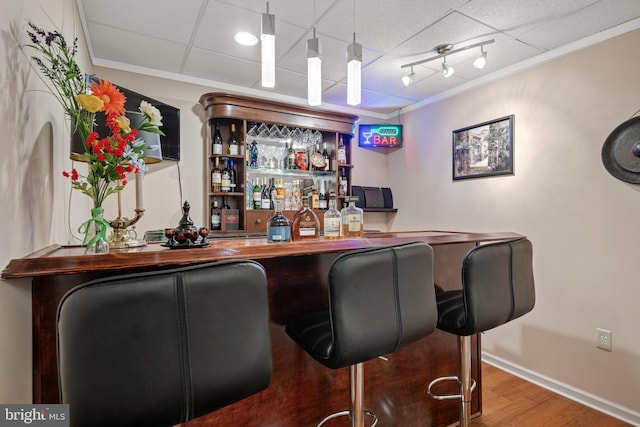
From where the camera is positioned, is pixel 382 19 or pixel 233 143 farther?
pixel 233 143

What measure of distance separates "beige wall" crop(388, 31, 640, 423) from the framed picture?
0.07 m

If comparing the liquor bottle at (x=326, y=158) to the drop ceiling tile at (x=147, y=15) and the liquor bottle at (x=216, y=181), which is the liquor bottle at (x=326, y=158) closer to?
the liquor bottle at (x=216, y=181)

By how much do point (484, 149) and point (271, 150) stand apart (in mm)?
2073

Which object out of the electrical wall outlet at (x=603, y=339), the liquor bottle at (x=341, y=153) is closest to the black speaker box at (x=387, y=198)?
the liquor bottle at (x=341, y=153)

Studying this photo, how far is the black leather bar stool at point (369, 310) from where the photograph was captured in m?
1.00

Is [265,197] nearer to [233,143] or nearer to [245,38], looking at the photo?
[233,143]

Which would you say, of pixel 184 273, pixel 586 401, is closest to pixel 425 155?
pixel 586 401

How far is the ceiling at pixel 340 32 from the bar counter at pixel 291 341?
1451 mm

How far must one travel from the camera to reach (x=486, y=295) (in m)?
1.32

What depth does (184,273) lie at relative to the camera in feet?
2.33

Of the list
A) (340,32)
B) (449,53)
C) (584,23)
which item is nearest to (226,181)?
(340,32)

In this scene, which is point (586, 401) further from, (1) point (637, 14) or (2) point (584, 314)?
(1) point (637, 14)

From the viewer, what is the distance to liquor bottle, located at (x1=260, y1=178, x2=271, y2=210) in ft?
10.3

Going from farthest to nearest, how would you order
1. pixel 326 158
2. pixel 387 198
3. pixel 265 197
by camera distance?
pixel 387 198, pixel 326 158, pixel 265 197
